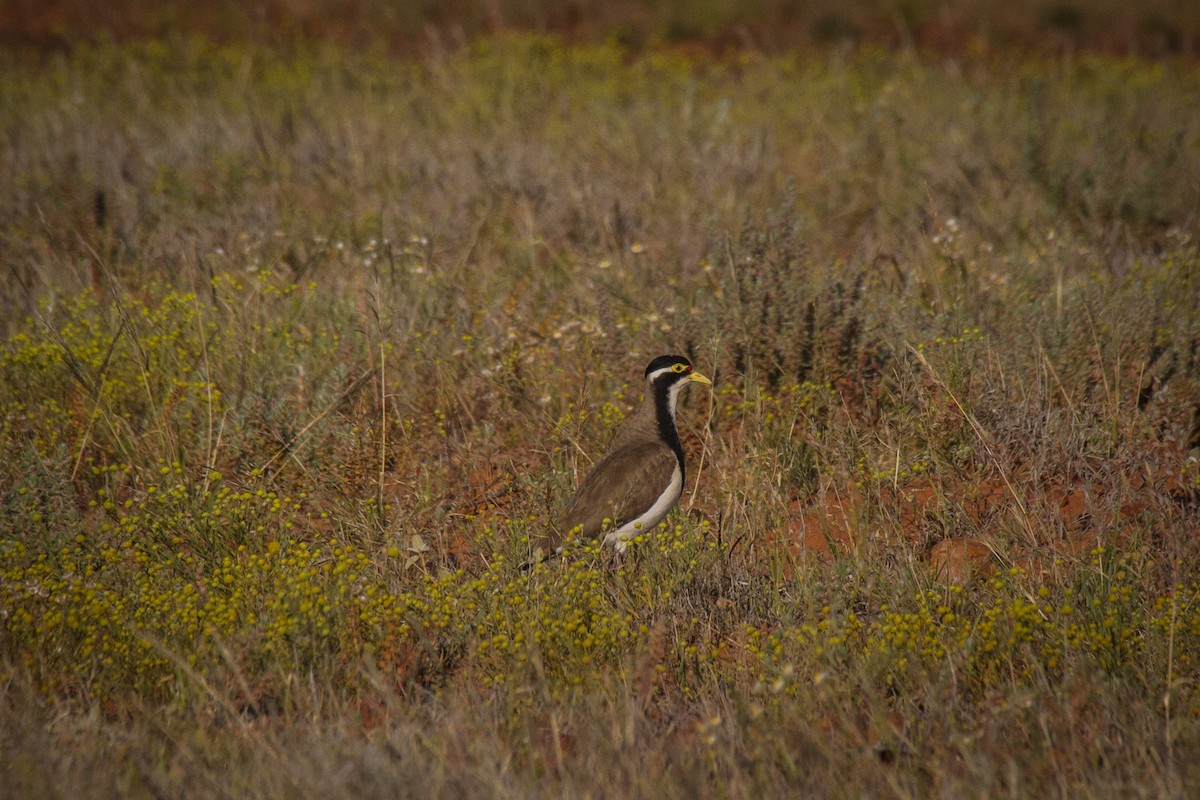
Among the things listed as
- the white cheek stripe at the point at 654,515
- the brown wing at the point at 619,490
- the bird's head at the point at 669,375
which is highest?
the bird's head at the point at 669,375

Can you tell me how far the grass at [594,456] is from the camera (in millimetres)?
3754

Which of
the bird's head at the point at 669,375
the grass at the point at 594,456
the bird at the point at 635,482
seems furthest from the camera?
the bird's head at the point at 669,375

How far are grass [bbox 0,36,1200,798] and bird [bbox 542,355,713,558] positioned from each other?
22 cm

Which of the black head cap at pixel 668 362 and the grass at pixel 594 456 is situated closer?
the grass at pixel 594 456

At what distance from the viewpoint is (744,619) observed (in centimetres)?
479

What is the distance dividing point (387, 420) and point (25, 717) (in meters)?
2.69

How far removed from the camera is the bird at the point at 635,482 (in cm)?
527

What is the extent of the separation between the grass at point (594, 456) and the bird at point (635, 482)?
8.8 inches

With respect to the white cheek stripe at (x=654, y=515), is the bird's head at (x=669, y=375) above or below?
above

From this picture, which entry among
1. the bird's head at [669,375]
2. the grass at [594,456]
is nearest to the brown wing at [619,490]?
the grass at [594,456]

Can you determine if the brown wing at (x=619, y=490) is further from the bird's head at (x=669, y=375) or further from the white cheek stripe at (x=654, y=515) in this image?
the bird's head at (x=669, y=375)

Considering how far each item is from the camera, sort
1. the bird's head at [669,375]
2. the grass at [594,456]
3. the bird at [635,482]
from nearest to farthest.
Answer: the grass at [594,456] → the bird at [635,482] → the bird's head at [669,375]

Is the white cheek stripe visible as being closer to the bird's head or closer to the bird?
the bird

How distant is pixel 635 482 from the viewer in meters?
5.38
